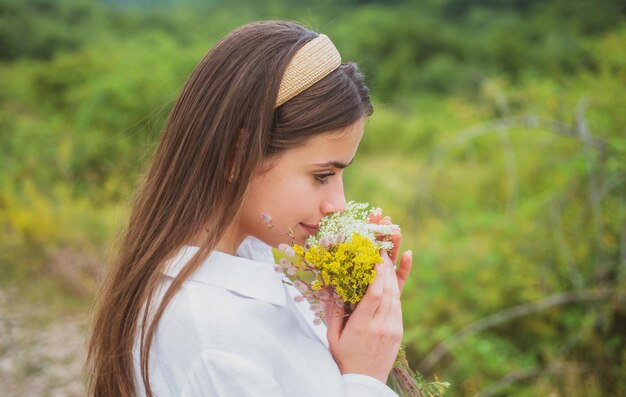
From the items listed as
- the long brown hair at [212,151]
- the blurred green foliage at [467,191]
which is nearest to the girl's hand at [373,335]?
the long brown hair at [212,151]

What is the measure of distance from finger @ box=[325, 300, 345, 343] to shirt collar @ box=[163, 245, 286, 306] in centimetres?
11

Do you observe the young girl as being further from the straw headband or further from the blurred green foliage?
the blurred green foliage

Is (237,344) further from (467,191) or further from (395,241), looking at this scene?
(467,191)

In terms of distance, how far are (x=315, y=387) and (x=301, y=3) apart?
20300 mm

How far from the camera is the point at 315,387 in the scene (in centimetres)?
125

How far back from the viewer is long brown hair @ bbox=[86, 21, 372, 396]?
1339mm

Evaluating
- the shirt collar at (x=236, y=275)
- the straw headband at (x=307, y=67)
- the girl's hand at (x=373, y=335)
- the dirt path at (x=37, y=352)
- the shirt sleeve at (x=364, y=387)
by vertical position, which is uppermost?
the straw headband at (x=307, y=67)

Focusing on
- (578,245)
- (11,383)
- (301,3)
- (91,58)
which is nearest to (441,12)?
(301,3)

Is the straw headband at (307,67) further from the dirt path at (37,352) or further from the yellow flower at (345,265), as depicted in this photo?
the dirt path at (37,352)

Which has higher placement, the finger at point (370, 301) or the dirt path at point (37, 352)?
the finger at point (370, 301)

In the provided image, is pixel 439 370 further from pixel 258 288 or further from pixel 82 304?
pixel 258 288

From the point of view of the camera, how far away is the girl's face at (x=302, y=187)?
138cm

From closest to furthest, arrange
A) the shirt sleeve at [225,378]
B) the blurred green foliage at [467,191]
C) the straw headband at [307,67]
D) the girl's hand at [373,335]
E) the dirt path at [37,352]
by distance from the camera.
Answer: the shirt sleeve at [225,378] → the girl's hand at [373,335] → the straw headband at [307,67] → the blurred green foliage at [467,191] → the dirt path at [37,352]

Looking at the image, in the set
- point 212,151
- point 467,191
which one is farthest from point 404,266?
point 467,191
